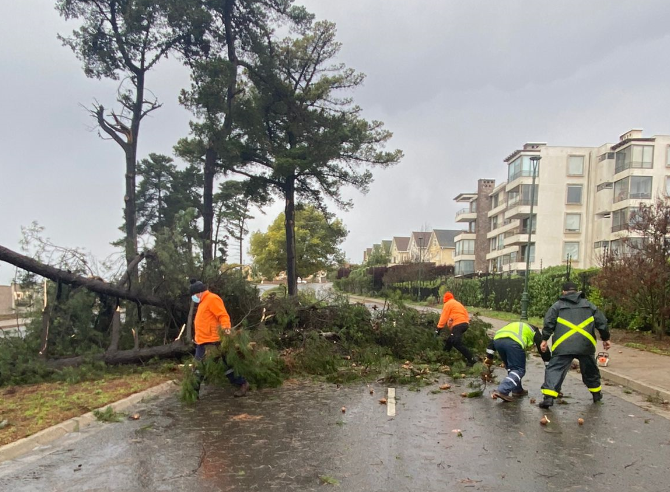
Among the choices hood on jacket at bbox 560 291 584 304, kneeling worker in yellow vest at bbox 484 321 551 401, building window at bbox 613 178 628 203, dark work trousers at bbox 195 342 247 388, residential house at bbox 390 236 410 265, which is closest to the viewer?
hood on jacket at bbox 560 291 584 304

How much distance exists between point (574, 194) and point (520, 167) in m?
6.08

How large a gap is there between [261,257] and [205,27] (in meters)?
35.7

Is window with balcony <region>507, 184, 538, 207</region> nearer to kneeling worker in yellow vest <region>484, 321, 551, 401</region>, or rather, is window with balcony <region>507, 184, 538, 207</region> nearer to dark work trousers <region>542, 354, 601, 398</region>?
kneeling worker in yellow vest <region>484, 321, 551, 401</region>

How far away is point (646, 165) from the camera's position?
44.9 meters

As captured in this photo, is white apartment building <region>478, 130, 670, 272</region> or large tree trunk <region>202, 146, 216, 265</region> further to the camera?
white apartment building <region>478, 130, 670, 272</region>

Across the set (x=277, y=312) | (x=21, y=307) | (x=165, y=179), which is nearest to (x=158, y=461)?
(x=277, y=312)

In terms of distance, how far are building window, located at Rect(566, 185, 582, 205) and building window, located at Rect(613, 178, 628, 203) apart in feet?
13.0

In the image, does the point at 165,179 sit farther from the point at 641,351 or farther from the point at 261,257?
the point at 641,351

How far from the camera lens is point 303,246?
51.8 meters

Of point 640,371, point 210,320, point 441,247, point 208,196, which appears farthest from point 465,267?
point 210,320

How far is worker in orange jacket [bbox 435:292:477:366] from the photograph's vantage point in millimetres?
9781

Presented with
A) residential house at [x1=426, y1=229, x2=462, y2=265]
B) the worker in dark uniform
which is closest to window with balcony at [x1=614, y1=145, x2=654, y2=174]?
residential house at [x1=426, y1=229, x2=462, y2=265]

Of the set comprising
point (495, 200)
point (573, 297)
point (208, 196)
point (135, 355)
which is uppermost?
point (495, 200)

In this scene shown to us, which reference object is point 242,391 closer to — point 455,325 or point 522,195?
point 455,325
